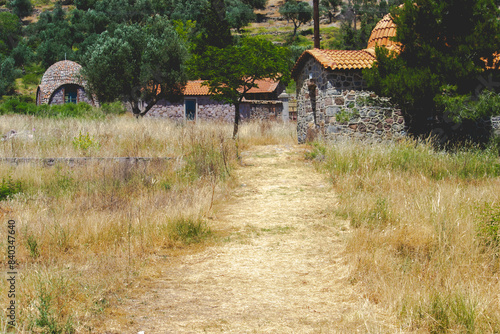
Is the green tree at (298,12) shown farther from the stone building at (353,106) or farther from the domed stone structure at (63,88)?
the stone building at (353,106)

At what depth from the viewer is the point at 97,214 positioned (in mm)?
5875

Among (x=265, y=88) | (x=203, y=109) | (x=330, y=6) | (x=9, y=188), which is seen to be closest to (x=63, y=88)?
(x=203, y=109)

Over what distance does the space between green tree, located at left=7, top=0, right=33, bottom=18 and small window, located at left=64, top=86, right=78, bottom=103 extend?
57446 mm

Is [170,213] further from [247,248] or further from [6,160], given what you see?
[6,160]

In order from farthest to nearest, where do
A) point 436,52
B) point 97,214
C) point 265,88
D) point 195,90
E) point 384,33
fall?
point 265,88 < point 195,90 < point 384,33 < point 436,52 < point 97,214

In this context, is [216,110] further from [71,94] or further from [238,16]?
[238,16]

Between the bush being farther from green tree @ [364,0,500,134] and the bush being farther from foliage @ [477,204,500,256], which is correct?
foliage @ [477,204,500,256]

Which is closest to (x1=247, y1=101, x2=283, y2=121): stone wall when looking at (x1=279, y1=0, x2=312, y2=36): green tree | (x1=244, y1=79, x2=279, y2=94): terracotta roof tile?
(x1=244, y1=79, x2=279, y2=94): terracotta roof tile

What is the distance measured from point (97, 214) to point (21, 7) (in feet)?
283

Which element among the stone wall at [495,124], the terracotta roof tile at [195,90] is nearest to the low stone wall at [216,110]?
the terracotta roof tile at [195,90]

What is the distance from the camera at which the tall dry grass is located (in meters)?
3.28

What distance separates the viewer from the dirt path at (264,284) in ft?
11.1

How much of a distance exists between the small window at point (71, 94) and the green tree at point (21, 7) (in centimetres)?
5745

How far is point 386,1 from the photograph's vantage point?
64.2 m
